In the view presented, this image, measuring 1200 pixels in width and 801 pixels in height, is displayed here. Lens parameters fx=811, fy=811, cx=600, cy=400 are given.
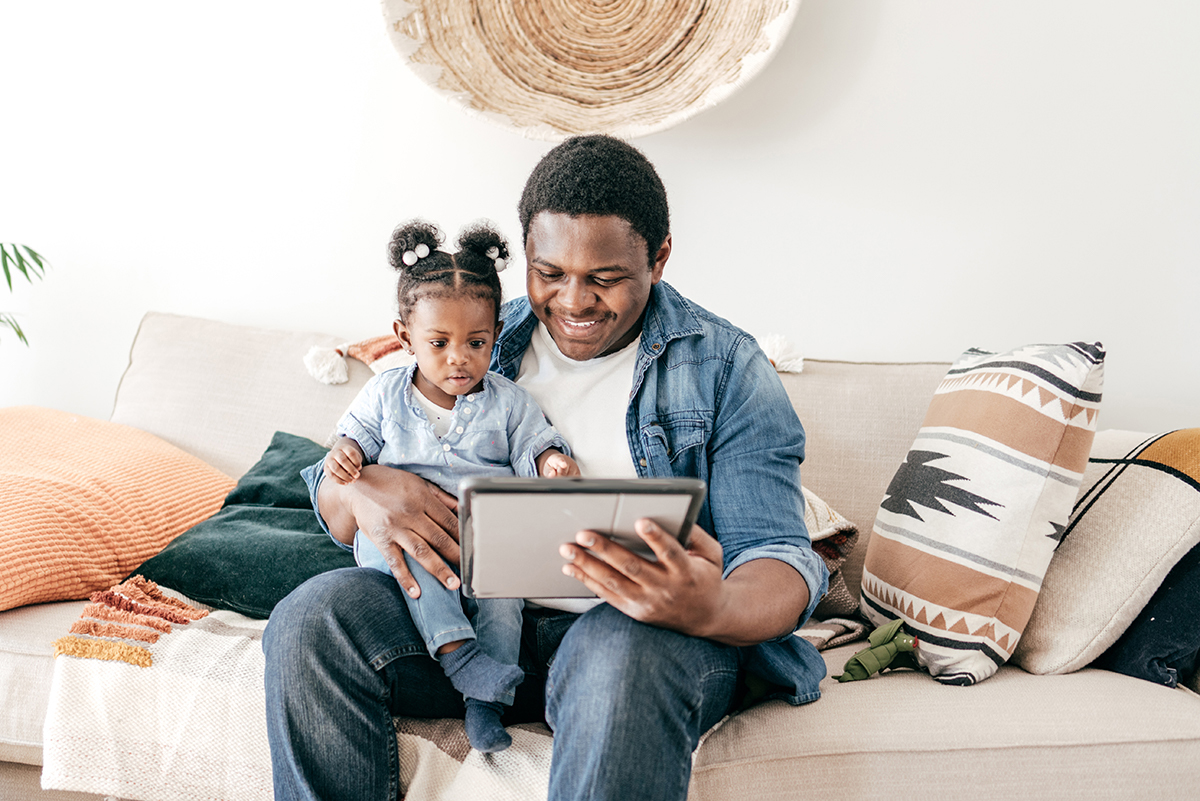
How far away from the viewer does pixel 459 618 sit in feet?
3.41

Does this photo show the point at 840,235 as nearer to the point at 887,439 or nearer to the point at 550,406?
the point at 887,439

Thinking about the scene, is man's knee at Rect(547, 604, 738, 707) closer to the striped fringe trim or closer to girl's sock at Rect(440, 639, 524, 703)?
girl's sock at Rect(440, 639, 524, 703)

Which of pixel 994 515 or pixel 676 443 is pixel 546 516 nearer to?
pixel 676 443

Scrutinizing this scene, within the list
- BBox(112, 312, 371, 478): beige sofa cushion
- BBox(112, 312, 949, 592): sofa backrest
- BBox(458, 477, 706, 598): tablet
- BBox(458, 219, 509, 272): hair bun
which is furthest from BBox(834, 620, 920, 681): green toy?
BBox(112, 312, 371, 478): beige sofa cushion

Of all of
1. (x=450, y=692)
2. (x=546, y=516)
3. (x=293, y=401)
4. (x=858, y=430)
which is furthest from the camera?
(x=293, y=401)

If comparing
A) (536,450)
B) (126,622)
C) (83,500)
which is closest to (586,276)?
(536,450)

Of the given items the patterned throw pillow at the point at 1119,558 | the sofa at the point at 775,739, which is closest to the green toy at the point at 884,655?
the sofa at the point at 775,739

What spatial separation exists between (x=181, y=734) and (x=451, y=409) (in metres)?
0.56

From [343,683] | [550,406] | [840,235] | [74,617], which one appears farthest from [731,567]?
[840,235]

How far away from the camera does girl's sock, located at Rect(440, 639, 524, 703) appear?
1.00 metres

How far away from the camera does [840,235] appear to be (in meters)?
1.93

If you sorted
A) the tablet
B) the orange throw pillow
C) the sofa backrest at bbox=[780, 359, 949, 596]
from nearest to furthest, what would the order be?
the tablet, the orange throw pillow, the sofa backrest at bbox=[780, 359, 949, 596]

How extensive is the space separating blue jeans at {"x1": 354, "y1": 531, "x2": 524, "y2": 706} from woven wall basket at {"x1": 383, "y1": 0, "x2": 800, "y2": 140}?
1.14 metres

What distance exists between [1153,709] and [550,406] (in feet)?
3.05
